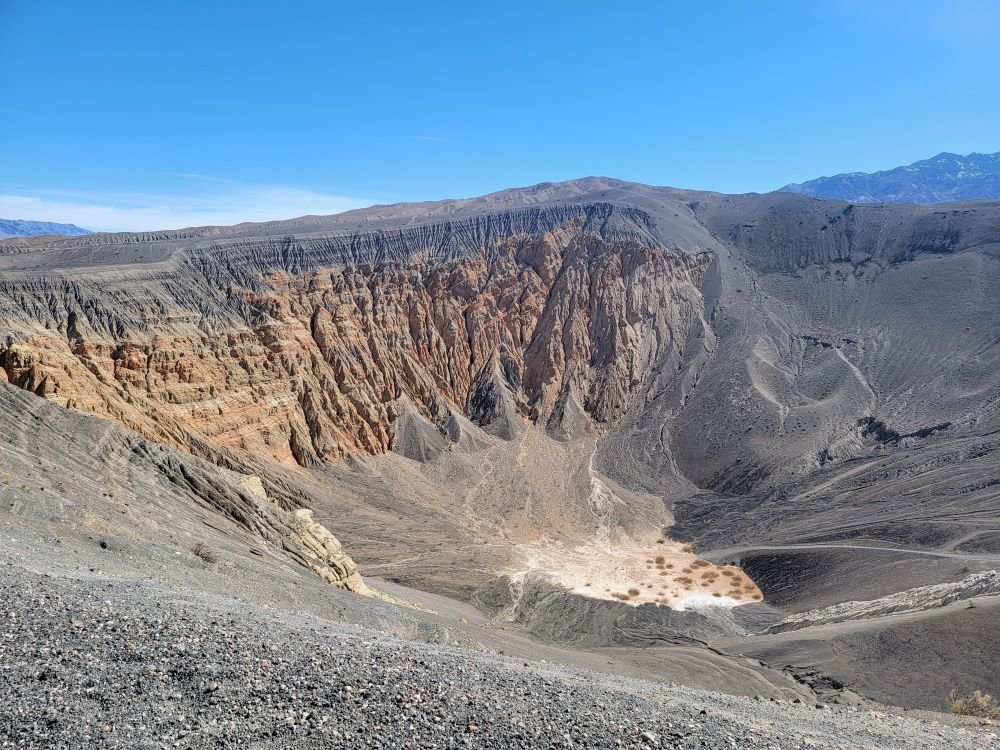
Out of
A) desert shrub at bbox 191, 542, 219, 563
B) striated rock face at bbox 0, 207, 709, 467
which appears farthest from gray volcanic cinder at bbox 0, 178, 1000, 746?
striated rock face at bbox 0, 207, 709, 467

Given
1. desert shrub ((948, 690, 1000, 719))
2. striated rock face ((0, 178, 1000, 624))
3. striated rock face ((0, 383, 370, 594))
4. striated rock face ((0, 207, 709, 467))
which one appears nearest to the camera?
desert shrub ((948, 690, 1000, 719))

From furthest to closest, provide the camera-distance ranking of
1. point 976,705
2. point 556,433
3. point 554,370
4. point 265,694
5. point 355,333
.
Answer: point 554,370, point 556,433, point 355,333, point 976,705, point 265,694

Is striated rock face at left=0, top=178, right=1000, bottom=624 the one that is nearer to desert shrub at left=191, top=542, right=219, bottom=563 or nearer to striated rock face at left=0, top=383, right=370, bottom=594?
striated rock face at left=0, top=383, right=370, bottom=594

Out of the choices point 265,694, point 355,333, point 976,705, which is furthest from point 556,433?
point 265,694

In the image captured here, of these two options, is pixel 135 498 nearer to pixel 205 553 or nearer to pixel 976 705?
pixel 205 553

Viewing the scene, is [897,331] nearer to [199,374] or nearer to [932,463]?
[932,463]

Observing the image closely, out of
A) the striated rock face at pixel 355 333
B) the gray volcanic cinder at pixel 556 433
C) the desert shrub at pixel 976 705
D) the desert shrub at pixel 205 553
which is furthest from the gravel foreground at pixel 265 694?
the striated rock face at pixel 355 333
